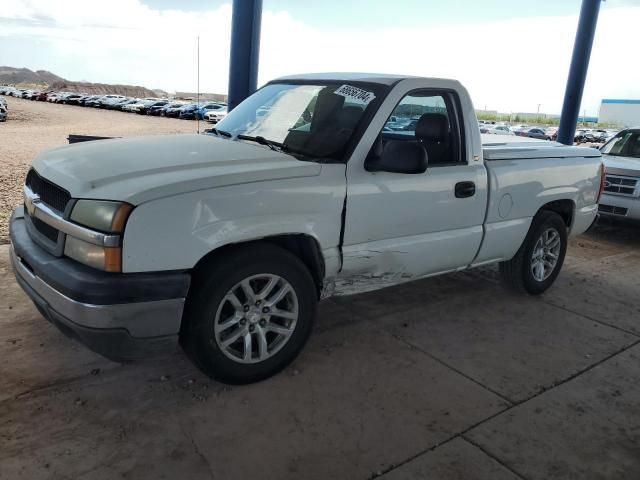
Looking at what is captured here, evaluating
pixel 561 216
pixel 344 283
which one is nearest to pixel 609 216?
pixel 561 216

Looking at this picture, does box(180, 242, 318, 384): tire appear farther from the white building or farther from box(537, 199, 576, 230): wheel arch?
the white building

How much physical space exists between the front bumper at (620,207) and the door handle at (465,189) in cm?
493

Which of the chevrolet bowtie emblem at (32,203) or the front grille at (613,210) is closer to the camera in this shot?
the chevrolet bowtie emblem at (32,203)

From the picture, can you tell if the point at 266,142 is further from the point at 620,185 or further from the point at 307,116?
the point at 620,185

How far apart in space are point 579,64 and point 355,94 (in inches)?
395

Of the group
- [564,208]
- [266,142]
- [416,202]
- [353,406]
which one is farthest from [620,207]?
[353,406]

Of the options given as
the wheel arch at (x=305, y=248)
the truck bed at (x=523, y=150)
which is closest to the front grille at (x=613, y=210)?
the truck bed at (x=523, y=150)

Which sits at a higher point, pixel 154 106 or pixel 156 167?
pixel 154 106

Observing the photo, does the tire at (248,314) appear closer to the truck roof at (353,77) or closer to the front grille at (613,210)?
the truck roof at (353,77)

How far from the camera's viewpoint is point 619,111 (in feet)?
348

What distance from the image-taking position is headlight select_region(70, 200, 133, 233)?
8.78ft

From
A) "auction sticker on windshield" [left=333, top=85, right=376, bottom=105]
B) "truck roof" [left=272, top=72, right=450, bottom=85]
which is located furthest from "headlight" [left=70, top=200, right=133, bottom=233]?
"truck roof" [left=272, top=72, right=450, bottom=85]

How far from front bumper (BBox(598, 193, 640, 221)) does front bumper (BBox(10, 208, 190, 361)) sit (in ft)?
23.8

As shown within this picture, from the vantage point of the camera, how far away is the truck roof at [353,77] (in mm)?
3889
